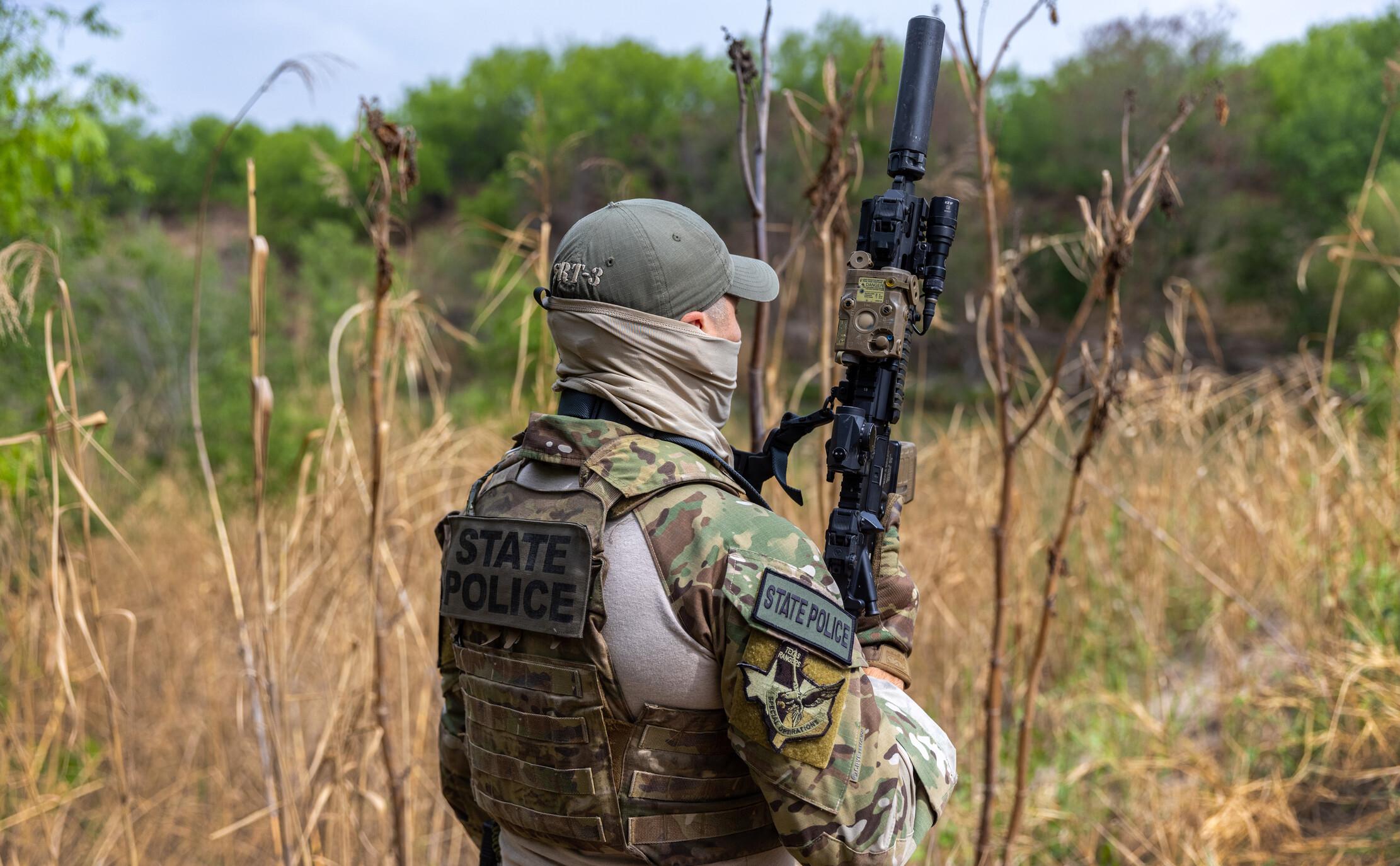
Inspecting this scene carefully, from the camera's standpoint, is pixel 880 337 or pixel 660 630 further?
pixel 880 337

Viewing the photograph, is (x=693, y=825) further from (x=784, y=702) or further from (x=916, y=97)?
(x=916, y=97)

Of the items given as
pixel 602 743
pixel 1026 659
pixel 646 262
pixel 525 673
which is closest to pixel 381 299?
pixel 646 262

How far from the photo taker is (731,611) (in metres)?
1.12

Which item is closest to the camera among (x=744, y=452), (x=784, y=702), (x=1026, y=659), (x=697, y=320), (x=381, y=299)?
(x=784, y=702)

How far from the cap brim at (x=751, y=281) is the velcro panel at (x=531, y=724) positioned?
563mm

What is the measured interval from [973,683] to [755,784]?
2.12m

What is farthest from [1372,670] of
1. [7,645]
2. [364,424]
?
[7,645]

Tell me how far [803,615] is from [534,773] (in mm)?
398


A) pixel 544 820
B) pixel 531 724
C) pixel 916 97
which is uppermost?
pixel 916 97

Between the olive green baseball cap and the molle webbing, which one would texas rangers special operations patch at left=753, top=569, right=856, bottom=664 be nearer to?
the molle webbing

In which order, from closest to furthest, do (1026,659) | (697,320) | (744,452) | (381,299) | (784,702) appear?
(784,702) < (697,320) < (744,452) < (381,299) < (1026,659)

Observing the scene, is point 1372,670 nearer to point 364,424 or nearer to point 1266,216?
point 364,424

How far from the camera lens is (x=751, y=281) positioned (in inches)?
53.2

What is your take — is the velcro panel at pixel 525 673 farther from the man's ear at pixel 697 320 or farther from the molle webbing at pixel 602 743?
the man's ear at pixel 697 320
